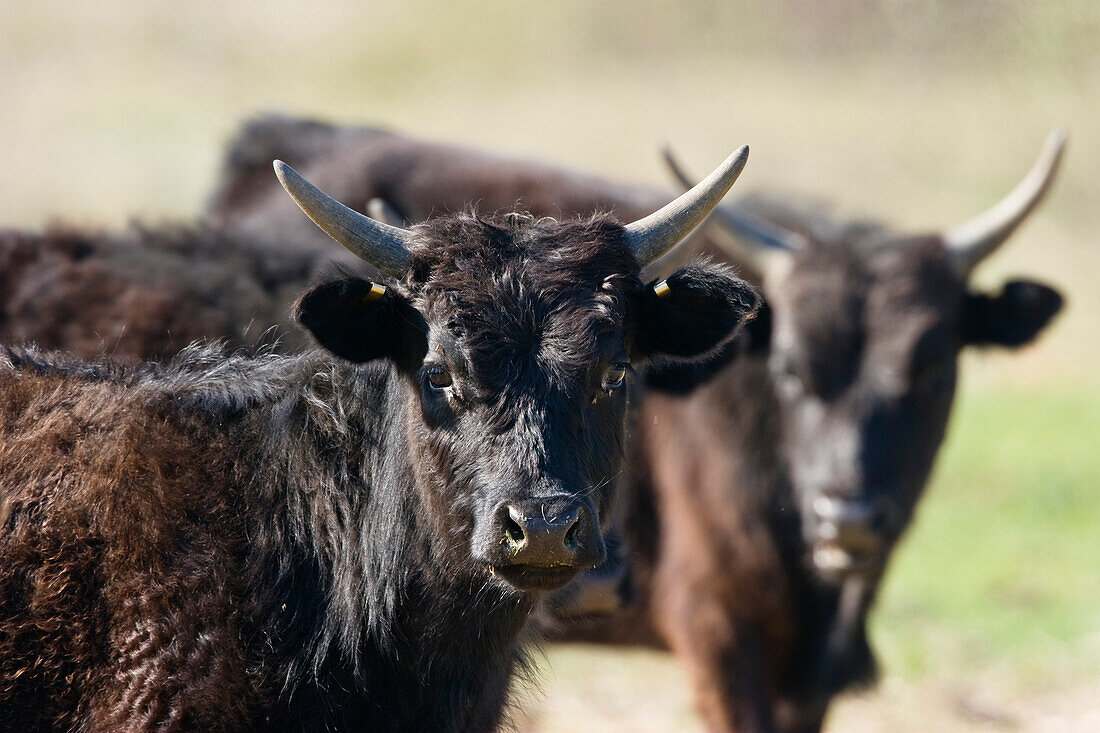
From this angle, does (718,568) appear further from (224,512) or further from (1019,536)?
(1019,536)

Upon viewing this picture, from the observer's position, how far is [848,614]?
6.78m

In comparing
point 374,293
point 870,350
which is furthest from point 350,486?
point 870,350

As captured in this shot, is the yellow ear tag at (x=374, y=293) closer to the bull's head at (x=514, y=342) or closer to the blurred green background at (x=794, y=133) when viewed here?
the bull's head at (x=514, y=342)

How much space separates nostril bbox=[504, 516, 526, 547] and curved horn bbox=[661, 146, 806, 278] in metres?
3.79

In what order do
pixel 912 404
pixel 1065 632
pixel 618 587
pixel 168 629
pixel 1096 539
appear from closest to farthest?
pixel 168 629 → pixel 618 587 → pixel 912 404 → pixel 1065 632 → pixel 1096 539

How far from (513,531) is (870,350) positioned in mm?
3570

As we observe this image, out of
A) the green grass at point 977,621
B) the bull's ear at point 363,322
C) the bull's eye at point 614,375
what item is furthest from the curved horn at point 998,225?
the bull's ear at point 363,322

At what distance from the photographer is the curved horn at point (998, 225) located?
6803 millimetres

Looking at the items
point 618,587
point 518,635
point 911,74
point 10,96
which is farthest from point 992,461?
point 10,96

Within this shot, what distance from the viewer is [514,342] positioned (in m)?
3.60

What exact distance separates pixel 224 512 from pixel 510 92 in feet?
76.3

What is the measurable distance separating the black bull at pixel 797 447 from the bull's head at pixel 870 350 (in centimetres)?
1

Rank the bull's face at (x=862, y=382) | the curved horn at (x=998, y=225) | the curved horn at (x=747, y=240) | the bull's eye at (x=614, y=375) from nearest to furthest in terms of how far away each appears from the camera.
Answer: the bull's eye at (x=614, y=375), the bull's face at (x=862, y=382), the curved horn at (x=998, y=225), the curved horn at (x=747, y=240)

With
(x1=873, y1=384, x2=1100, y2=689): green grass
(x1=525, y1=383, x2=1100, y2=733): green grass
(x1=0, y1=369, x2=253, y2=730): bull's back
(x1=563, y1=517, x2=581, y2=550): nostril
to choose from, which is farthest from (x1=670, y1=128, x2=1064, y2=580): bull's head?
(x1=0, y1=369, x2=253, y2=730): bull's back
